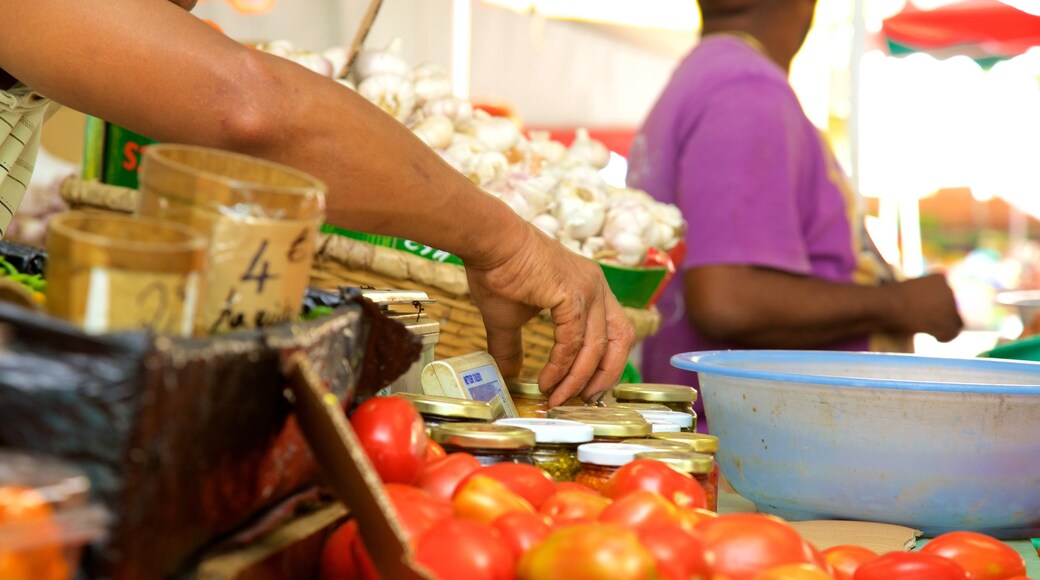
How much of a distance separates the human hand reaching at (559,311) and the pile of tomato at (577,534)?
1.46 ft

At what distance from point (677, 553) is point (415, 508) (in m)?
0.21

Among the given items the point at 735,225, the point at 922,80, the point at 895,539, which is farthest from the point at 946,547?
the point at 922,80

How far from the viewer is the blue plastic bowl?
1.35 metres

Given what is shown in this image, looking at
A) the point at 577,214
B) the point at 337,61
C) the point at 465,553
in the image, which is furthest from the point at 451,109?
the point at 465,553

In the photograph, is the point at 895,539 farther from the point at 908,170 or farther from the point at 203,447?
the point at 908,170

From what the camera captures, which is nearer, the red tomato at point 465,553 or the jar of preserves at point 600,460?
the red tomato at point 465,553

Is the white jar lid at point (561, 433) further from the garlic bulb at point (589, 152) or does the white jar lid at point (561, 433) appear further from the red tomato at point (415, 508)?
the garlic bulb at point (589, 152)

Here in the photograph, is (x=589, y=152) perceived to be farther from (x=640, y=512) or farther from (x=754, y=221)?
(x=640, y=512)

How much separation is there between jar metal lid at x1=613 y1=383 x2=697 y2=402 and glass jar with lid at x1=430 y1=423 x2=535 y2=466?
555 millimetres

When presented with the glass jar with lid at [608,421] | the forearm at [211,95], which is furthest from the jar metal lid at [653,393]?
the forearm at [211,95]

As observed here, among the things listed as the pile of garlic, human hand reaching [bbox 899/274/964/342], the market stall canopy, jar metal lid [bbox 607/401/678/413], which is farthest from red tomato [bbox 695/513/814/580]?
the market stall canopy

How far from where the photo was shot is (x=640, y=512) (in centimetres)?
81

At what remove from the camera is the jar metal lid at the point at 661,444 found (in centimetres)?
120

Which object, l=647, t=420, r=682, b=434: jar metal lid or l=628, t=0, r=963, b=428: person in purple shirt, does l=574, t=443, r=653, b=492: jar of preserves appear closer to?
l=647, t=420, r=682, b=434: jar metal lid
